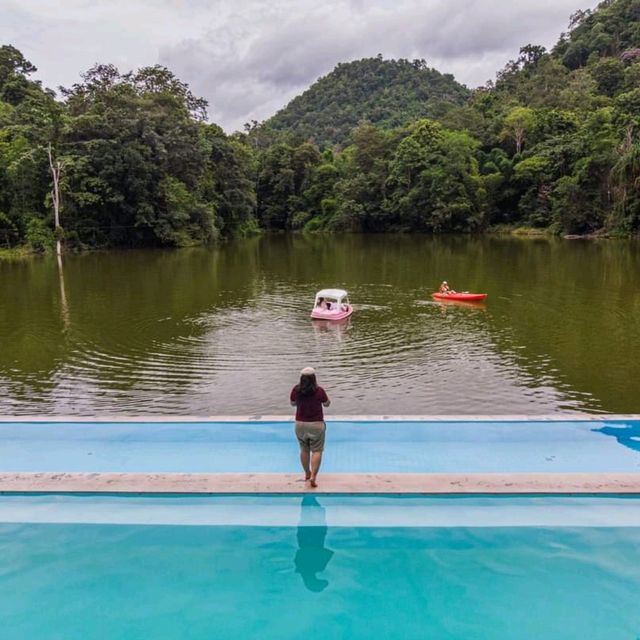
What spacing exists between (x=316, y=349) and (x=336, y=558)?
37.1ft

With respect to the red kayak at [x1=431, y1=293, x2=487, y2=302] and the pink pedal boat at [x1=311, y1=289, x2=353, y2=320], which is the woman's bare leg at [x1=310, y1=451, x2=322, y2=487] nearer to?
the pink pedal boat at [x1=311, y1=289, x2=353, y2=320]

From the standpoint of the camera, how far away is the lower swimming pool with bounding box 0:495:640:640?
211 inches

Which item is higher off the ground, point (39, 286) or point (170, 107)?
point (170, 107)

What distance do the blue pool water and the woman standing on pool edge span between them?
3.04 ft

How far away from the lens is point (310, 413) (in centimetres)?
680

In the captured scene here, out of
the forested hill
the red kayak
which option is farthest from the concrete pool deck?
the forested hill

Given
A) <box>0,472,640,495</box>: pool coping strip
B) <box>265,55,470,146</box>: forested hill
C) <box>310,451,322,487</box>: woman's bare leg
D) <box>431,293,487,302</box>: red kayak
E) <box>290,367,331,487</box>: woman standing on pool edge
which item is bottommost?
<box>0,472,640,495</box>: pool coping strip

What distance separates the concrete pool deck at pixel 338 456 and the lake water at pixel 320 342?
329 cm

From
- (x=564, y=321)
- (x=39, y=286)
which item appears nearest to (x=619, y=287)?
(x=564, y=321)

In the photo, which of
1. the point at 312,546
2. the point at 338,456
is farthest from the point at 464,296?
the point at 312,546

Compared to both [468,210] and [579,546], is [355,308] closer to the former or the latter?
[579,546]

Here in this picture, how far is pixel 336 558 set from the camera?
243 inches

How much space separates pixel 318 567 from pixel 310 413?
1652 mm

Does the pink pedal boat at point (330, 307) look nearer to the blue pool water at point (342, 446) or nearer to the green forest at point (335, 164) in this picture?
the blue pool water at point (342, 446)
